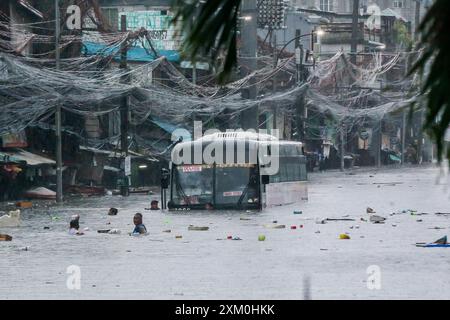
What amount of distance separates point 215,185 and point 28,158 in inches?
466

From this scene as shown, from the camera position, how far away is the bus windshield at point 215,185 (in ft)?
124

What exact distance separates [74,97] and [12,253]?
2119 cm

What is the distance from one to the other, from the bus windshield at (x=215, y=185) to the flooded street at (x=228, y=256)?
0.76 meters

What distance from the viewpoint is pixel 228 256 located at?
2420cm

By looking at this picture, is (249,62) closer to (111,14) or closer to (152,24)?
(152,24)

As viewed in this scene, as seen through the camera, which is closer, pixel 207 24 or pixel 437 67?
pixel 437 67

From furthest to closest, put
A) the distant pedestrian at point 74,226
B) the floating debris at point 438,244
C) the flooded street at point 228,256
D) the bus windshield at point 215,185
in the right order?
1. the bus windshield at point 215,185
2. the distant pedestrian at point 74,226
3. the floating debris at point 438,244
4. the flooded street at point 228,256

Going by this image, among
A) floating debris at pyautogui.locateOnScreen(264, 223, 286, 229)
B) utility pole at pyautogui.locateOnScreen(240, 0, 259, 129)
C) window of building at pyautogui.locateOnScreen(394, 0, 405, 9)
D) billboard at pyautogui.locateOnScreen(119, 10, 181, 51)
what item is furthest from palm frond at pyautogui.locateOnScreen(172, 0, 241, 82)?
window of building at pyautogui.locateOnScreen(394, 0, 405, 9)

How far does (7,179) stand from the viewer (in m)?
45.2

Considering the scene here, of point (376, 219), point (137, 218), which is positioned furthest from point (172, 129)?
point (137, 218)

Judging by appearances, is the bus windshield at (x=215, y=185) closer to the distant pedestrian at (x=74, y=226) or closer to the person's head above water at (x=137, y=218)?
the distant pedestrian at (x=74, y=226)

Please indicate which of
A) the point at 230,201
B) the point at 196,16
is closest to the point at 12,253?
the point at 230,201

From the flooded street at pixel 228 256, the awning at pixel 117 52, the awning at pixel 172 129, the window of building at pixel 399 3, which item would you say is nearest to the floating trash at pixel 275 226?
the flooded street at pixel 228 256

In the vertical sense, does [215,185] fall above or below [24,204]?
above
